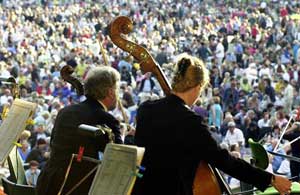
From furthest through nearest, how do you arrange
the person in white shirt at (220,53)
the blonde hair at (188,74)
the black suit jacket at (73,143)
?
the person in white shirt at (220,53), the black suit jacket at (73,143), the blonde hair at (188,74)

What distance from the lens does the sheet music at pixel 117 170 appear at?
15.5 ft

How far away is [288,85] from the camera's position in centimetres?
1923

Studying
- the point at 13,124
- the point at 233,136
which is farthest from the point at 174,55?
the point at 13,124

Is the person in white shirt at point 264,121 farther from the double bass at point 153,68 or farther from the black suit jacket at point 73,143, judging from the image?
the black suit jacket at point 73,143

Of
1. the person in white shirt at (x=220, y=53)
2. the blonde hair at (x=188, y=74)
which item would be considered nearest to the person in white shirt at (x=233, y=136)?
the blonde hair at (x=188, y=74)

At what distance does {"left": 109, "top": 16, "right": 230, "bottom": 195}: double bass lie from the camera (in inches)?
211

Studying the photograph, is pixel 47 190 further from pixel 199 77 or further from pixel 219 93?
pixel 219 93

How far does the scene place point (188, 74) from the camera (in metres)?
5.33

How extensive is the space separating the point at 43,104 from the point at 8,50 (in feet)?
29.3

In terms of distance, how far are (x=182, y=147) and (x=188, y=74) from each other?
40cm

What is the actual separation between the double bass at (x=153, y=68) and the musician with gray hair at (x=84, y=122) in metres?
0.28

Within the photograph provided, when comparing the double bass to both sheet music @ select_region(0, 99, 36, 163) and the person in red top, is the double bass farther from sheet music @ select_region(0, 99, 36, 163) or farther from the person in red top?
the person in red top

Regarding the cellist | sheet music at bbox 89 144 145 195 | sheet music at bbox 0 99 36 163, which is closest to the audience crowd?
sheet music at bbox 0 99 36 163

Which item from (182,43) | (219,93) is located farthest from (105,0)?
(219,93)
